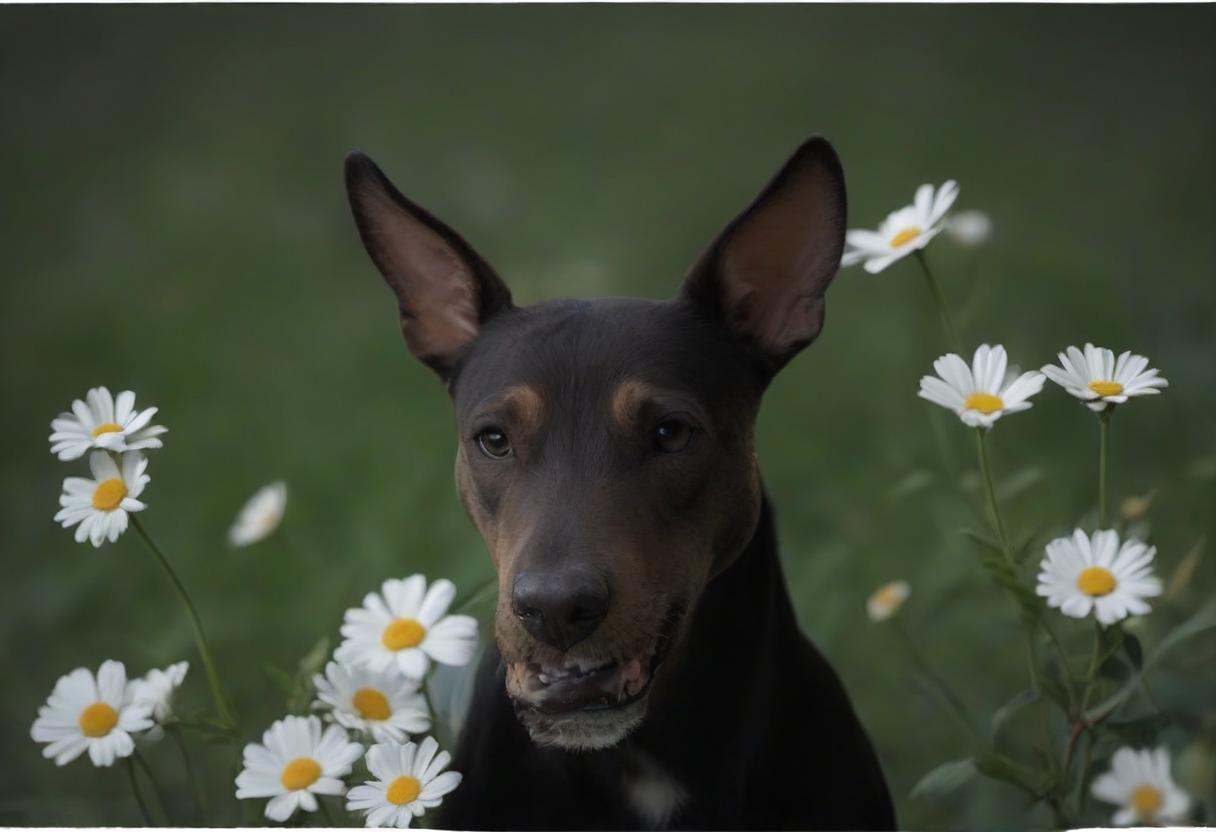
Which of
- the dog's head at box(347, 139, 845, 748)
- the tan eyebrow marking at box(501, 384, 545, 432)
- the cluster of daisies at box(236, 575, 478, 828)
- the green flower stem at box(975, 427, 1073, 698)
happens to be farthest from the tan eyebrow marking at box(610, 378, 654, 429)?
the green flower stem at box(975, 427, 1073, 698)

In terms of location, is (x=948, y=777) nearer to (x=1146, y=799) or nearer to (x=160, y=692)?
(x=1146, y=799)

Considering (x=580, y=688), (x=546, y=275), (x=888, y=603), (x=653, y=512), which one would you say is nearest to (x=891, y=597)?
(x=888, y=603)

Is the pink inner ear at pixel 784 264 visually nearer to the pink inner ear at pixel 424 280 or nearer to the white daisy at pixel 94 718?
the pink inner ear at pixel 424 280

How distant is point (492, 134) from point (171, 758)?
4.17 m

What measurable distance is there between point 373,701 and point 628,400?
82 cm

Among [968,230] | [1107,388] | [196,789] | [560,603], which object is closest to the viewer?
[560,603]

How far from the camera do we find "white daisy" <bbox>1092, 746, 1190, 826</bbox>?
269 cm

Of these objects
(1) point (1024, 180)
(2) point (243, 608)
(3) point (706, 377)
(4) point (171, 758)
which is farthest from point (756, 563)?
(1) point (1024, 180)

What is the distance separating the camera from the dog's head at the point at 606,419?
2484 millimetres

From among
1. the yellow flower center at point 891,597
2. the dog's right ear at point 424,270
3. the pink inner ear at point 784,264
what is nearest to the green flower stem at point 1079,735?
the yellow flower center at point 891,597

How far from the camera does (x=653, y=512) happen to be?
2594 mm

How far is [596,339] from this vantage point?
275 cm

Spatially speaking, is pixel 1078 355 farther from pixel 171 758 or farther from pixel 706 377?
pixel 171 758

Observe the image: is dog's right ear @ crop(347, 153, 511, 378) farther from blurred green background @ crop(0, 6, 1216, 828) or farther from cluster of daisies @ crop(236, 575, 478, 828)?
blurred green background @ crop(0, 6, 1216, 828)
